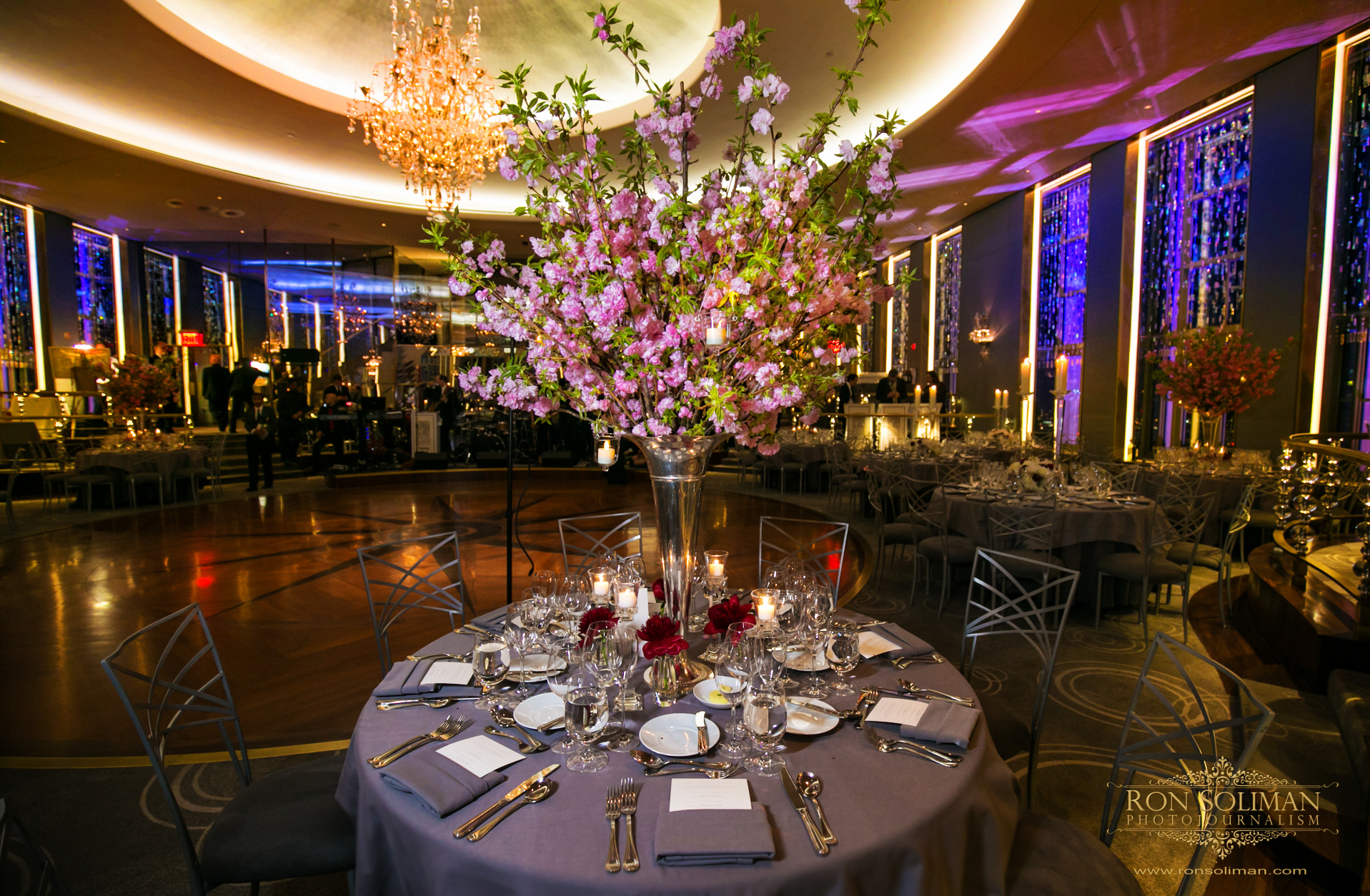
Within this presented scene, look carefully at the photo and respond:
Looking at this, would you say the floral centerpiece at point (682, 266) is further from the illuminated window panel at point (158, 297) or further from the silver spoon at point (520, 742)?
the illuminated window panel at point (158, 297)

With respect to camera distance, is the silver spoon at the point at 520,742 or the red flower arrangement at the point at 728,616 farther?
the red flower arrangement at the point at 728,616

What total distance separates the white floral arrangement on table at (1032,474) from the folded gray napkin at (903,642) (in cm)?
336

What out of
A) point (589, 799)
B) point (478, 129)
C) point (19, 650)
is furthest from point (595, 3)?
point (589, 799)

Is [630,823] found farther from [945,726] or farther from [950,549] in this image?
[950,549]

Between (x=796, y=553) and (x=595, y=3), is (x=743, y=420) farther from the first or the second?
(x=595, y=3)

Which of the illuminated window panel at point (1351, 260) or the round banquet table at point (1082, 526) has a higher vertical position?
the illuminated window panel at point (1351, 260)

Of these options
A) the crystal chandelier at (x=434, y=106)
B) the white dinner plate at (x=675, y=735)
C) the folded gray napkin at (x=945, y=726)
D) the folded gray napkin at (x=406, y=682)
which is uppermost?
the crystal chandelier at (x=434, y=106)

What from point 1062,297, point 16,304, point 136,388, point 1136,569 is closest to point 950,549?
point 1136,569

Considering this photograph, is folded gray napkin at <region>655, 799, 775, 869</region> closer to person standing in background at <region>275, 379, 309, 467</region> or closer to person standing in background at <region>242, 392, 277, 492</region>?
person standing in background at <region>242, 392, 277, 492</region>

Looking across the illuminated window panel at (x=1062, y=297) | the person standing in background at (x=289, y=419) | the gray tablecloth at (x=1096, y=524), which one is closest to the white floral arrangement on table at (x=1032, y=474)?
the gray tablecloth at (x=1096, y=524)

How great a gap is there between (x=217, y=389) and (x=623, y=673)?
1270cm

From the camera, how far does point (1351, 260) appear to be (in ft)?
19.8

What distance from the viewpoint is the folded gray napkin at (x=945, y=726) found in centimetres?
137

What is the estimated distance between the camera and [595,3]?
20.6 feet
